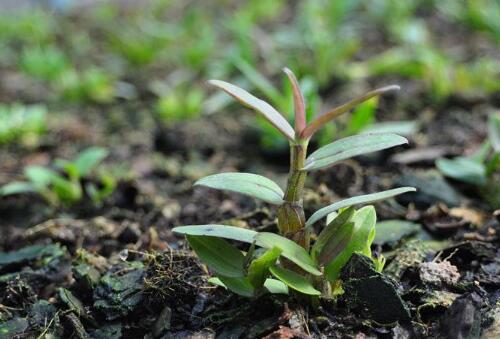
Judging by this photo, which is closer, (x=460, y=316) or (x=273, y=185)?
(x=460, y=316)

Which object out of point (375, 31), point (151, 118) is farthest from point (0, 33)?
point (375, 31)

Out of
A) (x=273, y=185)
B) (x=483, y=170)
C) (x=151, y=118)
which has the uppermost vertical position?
(x=273, y=185)

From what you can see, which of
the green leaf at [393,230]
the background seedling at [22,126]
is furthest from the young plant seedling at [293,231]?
the background seedling at [22,126]

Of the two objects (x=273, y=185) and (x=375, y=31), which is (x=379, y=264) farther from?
(x=375, y=31)

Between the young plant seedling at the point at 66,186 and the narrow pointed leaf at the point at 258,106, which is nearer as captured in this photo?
the narrow pointed leaf at the point at 258,106

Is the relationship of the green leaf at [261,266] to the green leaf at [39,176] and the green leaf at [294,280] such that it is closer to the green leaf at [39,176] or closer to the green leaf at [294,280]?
the green leaf at [294,280]

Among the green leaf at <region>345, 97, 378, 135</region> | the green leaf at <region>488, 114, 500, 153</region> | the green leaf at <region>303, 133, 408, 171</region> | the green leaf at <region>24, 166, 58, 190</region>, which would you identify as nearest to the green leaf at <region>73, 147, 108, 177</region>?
the green leaf at <region>24, 166, 58, 190</region>

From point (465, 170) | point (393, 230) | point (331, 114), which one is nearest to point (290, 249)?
point (331, 114)

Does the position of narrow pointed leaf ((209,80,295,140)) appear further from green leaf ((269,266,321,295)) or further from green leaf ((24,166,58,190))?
green leaf ((24,166,58,190))
